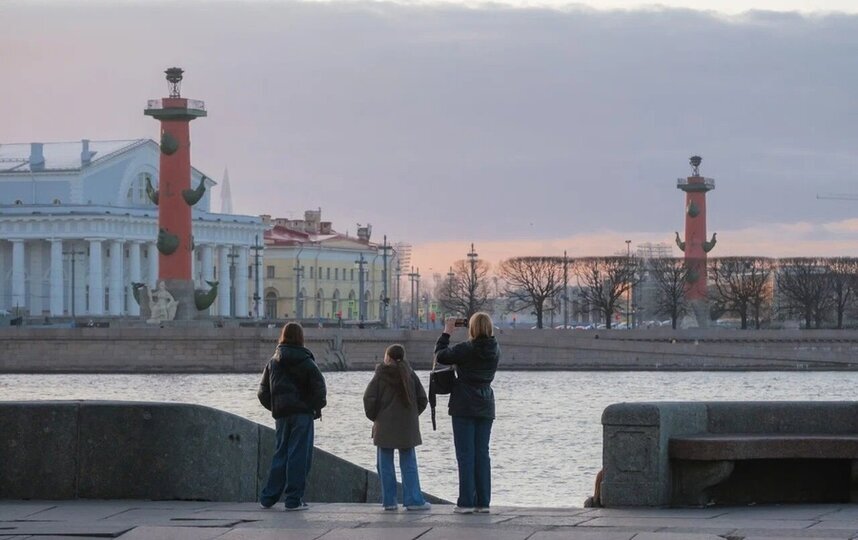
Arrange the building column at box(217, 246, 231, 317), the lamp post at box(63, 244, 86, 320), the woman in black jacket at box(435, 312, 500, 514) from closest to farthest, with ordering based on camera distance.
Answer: the woman in black jacket at box(435, 312, 500, 514)
the lamp post at box(63, 244, 86, 320)
the building column at box(217, 246, 231, 317)

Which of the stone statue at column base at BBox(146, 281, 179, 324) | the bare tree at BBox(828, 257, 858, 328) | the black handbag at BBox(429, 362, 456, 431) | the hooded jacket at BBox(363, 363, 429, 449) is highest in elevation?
the bare tree at BBox(828, 257, 858, 328)

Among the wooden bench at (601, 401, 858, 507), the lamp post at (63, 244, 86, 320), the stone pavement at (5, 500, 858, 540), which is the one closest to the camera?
the stone pavement at (5, 500, 858, 540)

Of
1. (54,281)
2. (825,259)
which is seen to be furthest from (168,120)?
(825,259)

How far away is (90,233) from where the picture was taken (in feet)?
242

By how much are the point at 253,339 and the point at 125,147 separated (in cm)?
2258

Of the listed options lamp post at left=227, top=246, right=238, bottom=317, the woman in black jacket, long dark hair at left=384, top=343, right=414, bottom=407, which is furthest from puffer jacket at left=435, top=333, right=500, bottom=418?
lamp post at left=227, top=246, right=238, bottom=317

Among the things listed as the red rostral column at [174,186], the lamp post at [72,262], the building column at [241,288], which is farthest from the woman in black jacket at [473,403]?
the building column at [241,288]

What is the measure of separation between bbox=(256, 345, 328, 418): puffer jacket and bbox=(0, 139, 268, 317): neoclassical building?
59.7 m

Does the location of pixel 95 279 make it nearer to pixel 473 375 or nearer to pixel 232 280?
pixel 232 280

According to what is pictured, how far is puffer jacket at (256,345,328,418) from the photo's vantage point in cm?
1004

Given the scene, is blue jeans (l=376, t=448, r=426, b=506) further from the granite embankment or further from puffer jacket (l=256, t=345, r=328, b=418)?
the granite embankment

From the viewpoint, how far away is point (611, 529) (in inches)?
338

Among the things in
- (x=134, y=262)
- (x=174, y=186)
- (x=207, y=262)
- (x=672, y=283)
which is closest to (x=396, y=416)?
(x=174, y=186)

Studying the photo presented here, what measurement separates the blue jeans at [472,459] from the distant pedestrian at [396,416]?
11.9 inches
